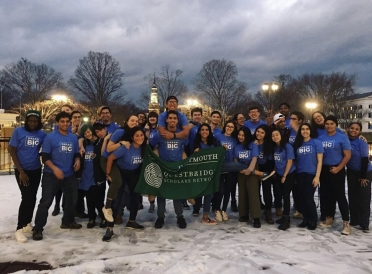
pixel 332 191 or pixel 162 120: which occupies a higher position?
pixel 162 120

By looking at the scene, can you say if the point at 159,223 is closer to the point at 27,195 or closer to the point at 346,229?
the point at 27,195

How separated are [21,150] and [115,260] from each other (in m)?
2.42

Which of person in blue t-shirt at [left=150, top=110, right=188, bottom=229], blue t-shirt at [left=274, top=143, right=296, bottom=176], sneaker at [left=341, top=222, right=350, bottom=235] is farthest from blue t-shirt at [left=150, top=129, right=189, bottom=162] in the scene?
sneaker at [left=341, top=222, right=350, bottom=235]

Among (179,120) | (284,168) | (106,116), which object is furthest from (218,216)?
(106,116)

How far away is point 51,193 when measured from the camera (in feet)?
16.1

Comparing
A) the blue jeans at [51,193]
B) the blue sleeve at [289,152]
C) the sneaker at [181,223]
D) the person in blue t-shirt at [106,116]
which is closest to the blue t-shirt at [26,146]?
the blue jeans at [51,193]

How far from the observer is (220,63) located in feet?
142

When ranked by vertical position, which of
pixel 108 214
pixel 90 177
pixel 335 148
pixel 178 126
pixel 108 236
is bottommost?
pixel 108 236

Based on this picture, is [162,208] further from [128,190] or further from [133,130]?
[133,130]

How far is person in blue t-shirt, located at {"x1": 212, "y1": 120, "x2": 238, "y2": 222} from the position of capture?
236 inches

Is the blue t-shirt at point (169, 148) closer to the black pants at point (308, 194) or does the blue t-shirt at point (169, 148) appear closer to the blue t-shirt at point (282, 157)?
the blue t-shirt at point (282, 157)

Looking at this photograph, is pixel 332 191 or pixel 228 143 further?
pixel 228 143

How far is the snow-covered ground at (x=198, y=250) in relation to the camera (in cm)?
382

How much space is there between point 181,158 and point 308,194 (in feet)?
7.89
